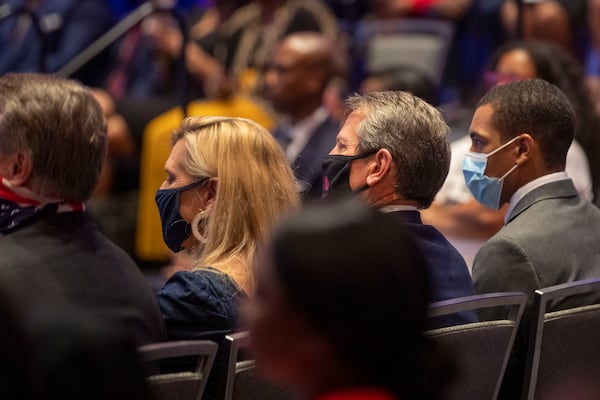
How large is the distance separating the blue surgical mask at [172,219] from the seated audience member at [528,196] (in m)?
0.81

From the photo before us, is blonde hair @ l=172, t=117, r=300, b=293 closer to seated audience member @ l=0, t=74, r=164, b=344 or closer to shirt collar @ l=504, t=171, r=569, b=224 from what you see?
seated audience member @ l=0, t=74, r=164, b=344

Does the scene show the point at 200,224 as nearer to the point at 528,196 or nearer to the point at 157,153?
the point at 528,196

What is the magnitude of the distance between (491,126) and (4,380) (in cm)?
218

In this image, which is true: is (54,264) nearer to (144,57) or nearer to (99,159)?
(99,159)

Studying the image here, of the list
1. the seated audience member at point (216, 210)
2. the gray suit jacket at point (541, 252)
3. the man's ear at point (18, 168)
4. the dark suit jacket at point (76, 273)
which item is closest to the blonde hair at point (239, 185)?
the seated audience member at point (216, 210)

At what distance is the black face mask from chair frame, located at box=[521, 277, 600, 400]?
2.31 feet

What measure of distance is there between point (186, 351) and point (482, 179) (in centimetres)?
148

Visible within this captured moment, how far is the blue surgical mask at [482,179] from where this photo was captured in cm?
332

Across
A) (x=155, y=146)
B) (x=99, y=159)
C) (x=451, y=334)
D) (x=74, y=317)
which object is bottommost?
(x=155, y=146)

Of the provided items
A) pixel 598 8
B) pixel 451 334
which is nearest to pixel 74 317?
pixel 451 334

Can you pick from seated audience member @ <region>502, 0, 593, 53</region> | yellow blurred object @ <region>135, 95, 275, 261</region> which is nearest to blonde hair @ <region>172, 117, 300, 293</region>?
yellow blurred object @ <region>135, 95, 275, 261</region>

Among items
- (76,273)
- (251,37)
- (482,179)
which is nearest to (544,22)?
(251,37)

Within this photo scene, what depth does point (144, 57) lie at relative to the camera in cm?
690

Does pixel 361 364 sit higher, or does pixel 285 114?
pixel 361 364
